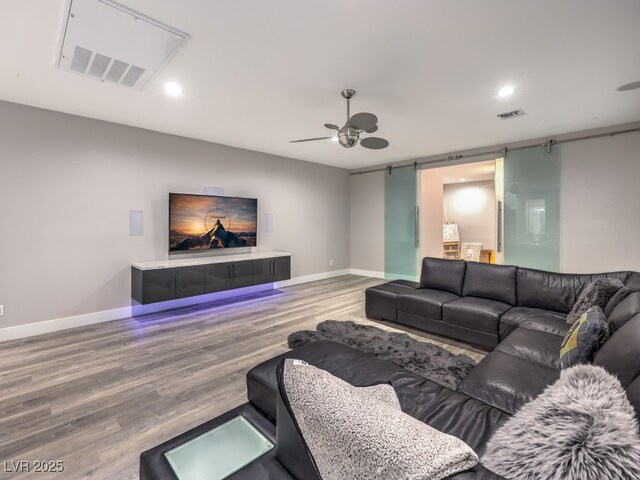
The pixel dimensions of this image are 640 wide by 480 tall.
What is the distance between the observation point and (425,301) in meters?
3.62

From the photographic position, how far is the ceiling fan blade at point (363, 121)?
9.66ft

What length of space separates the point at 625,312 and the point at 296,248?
5303mm

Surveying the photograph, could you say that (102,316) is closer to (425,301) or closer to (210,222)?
(210,222)

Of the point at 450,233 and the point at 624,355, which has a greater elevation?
the point at 450,233

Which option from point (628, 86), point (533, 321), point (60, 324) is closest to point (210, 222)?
point (60, 324)

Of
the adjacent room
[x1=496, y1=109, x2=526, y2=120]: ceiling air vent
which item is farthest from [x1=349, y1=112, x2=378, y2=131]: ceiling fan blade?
[x1=496, y1=109, x2=526, y2=120]: ceiling air vent

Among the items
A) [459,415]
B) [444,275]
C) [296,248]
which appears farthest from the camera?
[296,248]

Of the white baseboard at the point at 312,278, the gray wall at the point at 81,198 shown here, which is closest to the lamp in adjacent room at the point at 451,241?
the white baseboard at the point at 312,278

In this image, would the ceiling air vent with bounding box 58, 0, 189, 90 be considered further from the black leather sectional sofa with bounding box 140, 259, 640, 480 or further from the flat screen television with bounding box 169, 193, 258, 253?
the black leather sectional sofa with bounding box 140, 259, 640, 480

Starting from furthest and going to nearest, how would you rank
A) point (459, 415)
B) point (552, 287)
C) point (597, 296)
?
point (552, 287) → point (597, 296) → point (459, 415)

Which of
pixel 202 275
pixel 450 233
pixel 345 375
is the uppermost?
pixel 450 233

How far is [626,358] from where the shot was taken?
4.02 ft

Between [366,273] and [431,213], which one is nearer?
[431,213]

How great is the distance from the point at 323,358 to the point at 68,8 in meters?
2.75
